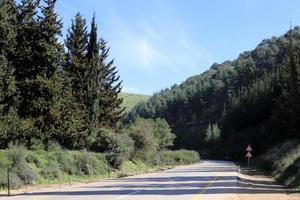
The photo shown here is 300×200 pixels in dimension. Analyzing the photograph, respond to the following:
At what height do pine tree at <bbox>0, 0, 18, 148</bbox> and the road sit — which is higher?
pine tree at <bbox>0, 0, 18, 148</bbox>

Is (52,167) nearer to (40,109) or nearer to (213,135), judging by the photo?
(40,109)

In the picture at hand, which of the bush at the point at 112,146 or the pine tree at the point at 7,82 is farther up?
the pine tree at the point at 7,82

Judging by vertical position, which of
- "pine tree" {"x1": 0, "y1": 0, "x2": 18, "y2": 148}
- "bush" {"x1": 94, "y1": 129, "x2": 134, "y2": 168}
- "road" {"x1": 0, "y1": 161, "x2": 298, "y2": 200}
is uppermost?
"pine tree" {"x1": 0, "y1": 0, "x2": 18, "y2": 148}

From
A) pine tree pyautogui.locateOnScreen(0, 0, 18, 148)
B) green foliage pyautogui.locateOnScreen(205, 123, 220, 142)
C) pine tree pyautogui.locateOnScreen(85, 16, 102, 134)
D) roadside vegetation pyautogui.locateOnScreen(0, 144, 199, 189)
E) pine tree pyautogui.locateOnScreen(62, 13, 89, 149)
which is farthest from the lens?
green foliage pyautogui.locateOnScreen(205, 123, 220, 142)

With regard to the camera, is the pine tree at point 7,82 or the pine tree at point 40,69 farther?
the pine tree at point 40,69

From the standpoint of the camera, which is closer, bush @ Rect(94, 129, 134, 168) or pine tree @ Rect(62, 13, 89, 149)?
pine tree @ Rect(62, 13, 89, 149)

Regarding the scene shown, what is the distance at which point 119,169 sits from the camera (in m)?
58.9

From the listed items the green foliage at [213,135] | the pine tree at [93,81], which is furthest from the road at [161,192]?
the green foliage at [213,135]

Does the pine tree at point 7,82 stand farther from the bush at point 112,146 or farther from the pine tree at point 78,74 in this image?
the bush at point 112,146

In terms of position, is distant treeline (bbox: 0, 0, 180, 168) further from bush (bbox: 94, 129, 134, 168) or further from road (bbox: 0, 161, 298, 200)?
road (bbox: 0, 161, 298, 200)

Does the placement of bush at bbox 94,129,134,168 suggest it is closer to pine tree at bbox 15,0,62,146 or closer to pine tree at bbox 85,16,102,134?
pine tree at bbox 85,16,102,134

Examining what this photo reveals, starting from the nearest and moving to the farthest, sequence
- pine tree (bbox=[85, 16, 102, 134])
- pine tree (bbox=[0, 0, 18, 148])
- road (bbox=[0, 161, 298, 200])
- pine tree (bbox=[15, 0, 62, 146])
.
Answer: road (bbox=[0, 161, 298, 200])
pine tree (bbox=[0, 0, 18, 148])
pine tree (bbox=[15, 0, 62, 146])
pine tree (bbox=[85, 16, 102, 134])

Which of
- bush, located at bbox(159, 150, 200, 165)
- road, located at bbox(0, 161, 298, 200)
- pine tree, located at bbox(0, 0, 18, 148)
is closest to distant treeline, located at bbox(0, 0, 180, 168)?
pine tree, located at bbox(0, 0, 18, 148)

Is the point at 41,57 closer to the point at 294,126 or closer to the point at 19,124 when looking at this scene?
the point at 19,124
